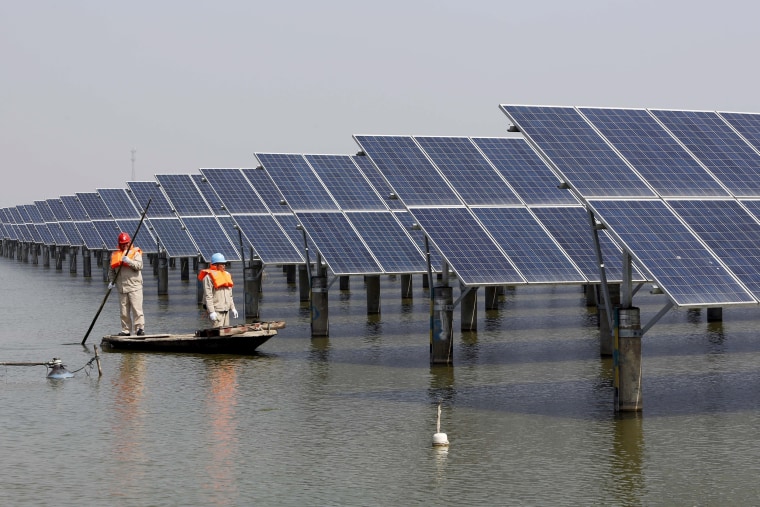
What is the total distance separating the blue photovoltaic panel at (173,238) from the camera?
59531 millimetres

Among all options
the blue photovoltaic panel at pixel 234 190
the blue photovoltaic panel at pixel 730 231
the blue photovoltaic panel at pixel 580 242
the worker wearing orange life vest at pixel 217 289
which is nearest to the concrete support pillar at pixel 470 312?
the blue photovoltaic panel at pixel 580 242

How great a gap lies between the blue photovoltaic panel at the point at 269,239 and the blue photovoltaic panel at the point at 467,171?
11.0 metres

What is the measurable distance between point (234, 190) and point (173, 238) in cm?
1159

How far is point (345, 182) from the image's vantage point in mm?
42656

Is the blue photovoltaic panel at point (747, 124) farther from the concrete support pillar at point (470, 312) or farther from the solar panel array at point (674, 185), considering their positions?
the concrete support pillar at point (470, 312)

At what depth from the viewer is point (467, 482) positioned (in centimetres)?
1631

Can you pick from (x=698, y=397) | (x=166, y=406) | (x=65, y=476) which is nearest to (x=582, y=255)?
(x=698, y=397)

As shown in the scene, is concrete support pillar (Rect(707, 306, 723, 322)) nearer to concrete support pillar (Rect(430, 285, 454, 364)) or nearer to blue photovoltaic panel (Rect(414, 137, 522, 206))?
blue photovoltaic panel (Rect(414, 137, 522, 206))

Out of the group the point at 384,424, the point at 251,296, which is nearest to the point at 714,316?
the point at 251,296

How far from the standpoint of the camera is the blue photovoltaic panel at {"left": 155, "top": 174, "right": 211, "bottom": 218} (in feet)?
196

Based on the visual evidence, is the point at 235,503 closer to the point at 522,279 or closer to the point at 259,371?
the point at 259,371

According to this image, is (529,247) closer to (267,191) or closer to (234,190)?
(267,191)

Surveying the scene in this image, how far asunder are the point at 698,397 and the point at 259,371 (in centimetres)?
985

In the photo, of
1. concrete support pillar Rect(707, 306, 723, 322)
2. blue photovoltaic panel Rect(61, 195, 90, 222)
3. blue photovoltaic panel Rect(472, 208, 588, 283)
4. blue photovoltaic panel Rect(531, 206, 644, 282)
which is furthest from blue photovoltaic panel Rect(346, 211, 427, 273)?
blue photovoltaic panel Rect(61, 195, 90, 222)
